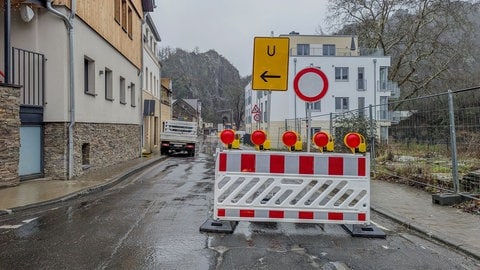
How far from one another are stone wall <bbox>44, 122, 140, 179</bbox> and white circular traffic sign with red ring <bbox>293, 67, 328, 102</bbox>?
26.3 ft

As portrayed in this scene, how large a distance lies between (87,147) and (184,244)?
10.2 m

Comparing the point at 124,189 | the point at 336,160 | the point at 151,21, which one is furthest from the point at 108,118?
the point at 151,21

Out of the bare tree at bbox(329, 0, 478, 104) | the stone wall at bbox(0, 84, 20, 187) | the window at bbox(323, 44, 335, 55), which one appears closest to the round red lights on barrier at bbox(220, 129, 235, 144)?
the stone wall at bbox(0, 84, 20, 187)

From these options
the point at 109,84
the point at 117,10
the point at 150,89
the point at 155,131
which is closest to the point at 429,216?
the point at 109,84

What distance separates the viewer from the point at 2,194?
988cm

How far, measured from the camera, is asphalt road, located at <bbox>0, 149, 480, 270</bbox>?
17.0ft

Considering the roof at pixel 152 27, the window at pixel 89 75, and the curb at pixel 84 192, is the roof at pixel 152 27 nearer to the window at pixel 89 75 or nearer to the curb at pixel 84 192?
the window at pixel 89 75

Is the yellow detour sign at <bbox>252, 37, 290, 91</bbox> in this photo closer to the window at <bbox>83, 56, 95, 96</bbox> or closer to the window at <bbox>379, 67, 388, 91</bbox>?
the window at <bbox>83, 56, 95, 96</bbox>

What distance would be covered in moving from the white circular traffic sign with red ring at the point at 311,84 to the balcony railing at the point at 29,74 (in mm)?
8105

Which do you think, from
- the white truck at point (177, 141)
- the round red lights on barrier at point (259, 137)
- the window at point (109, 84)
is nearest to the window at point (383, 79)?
the white truck at point (177, 141)

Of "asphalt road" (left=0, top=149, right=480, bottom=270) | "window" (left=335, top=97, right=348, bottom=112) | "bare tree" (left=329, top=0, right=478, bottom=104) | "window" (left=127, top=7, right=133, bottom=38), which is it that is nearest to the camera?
"asphalt road" (left=0, top=149, right=480, bottom=270)

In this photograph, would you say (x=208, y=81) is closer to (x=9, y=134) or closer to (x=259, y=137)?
(x=9, y=134)

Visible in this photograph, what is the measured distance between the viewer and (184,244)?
Result: 5969 millimetres

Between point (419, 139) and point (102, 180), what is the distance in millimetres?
8493
